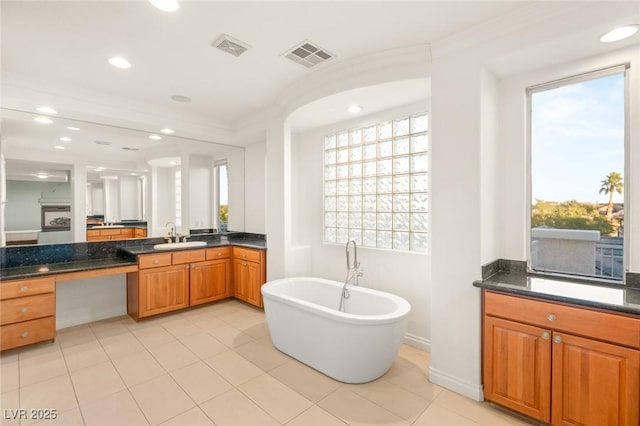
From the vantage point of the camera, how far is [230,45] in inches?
91.2

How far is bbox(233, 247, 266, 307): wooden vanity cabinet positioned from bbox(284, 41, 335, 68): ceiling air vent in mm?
2404

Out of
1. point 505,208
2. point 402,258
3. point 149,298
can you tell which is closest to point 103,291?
point 149,298

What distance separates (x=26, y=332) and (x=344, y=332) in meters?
3.05

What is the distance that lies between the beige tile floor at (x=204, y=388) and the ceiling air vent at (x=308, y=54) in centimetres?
273

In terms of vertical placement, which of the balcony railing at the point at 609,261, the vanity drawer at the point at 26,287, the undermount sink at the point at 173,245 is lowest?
the vanity drawer at the point at 26,287

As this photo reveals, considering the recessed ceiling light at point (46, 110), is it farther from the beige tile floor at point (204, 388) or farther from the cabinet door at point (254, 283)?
the cabinet door at point (254, 283)

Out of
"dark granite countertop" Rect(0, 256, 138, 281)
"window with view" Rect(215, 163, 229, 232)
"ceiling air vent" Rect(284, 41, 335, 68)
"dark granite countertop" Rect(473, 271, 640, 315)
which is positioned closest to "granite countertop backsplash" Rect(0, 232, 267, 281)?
"dark granite countertop" Rect(0, 256, 138, 281)

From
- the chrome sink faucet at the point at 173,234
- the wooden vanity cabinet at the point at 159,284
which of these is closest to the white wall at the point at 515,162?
the wooden vanity cabinet at the point at 159,284

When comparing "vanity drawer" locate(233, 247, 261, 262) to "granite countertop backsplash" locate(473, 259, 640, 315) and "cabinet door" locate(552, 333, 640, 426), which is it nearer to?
"granite countertop backsplash" locate(473, 259, 640, 315)

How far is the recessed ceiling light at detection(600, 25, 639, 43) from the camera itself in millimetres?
1707

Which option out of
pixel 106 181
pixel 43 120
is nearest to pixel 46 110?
pixel 43 120

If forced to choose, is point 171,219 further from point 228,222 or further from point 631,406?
point 631,406

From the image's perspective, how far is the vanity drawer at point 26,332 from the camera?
8.73 feet

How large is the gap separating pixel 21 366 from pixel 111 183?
2177 millimetres
